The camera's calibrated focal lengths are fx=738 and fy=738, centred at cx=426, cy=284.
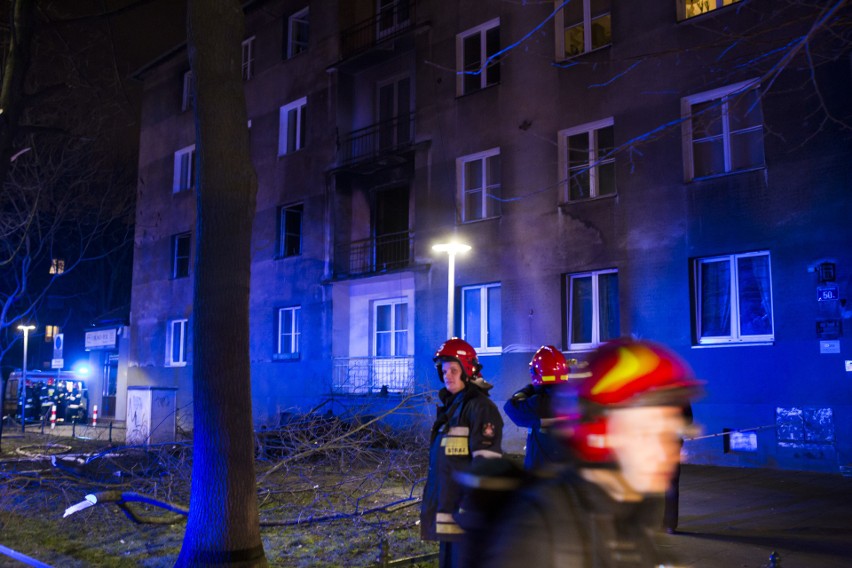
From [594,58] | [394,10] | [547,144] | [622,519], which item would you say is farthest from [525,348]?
[622,519]

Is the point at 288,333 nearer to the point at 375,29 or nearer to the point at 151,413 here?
the point at 151,413

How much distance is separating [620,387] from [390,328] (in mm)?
18864

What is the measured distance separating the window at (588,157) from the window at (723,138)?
1.83 m

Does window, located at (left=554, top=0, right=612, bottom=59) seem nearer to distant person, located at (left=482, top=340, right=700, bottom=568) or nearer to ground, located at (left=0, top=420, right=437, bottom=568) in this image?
ground, located at (left=0, top=420, right=437, bottom=568)

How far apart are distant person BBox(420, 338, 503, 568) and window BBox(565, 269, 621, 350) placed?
11.1 meters

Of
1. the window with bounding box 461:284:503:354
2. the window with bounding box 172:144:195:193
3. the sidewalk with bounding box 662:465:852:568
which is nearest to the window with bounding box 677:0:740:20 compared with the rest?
the window with bounding box 461:284:503:354

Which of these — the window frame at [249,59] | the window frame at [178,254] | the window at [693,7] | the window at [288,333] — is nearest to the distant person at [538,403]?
the window at [693,7]

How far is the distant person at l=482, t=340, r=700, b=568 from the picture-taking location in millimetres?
2727

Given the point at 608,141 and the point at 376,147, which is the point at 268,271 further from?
the point at 608,141

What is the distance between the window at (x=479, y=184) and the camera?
18641mm

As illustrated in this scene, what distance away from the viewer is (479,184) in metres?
19.1

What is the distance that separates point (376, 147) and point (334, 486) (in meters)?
14.0

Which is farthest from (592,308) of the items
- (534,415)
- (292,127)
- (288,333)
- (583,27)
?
(292,127)

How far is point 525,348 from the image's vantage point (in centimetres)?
1725
